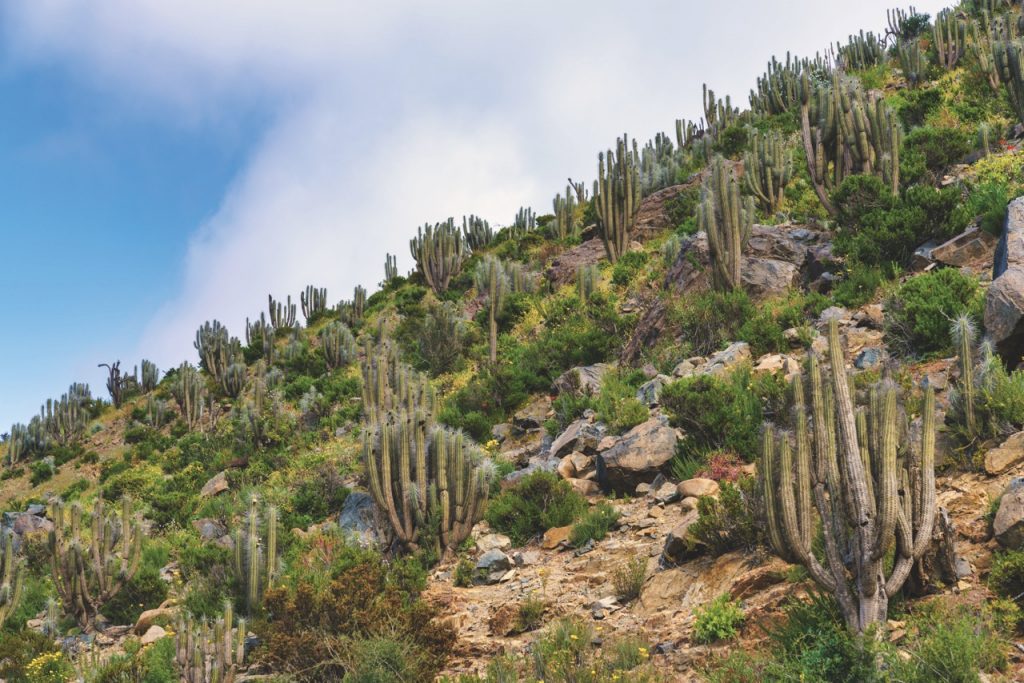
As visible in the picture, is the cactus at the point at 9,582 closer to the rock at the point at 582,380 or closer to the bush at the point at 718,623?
the rock at the point at 582,380

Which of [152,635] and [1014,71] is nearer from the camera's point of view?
[152,635]

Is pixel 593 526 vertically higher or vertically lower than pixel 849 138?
lower

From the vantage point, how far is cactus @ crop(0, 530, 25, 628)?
40.2 feet

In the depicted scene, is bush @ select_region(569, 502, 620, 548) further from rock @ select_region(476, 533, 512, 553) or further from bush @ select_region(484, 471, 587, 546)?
rock @ select_region(476, 533, 512, 553)

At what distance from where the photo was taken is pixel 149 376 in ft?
109

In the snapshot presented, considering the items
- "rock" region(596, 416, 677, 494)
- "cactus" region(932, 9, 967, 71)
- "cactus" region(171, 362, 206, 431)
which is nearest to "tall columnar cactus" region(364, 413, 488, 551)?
"rock" region(596, 416, 677, 494)

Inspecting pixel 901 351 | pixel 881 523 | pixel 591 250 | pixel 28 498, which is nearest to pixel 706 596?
pixel 881 523

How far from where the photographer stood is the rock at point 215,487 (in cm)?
1819

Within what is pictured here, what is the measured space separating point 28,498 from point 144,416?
7.17 m

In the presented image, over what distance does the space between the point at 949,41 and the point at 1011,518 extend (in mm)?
24016

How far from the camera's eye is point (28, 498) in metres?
22.4

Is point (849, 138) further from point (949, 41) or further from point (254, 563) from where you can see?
point (254, 563)

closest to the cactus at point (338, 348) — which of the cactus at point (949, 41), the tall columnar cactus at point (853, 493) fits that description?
the cactus at point (949, 41)

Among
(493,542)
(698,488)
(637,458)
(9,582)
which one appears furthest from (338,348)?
(698,488)
